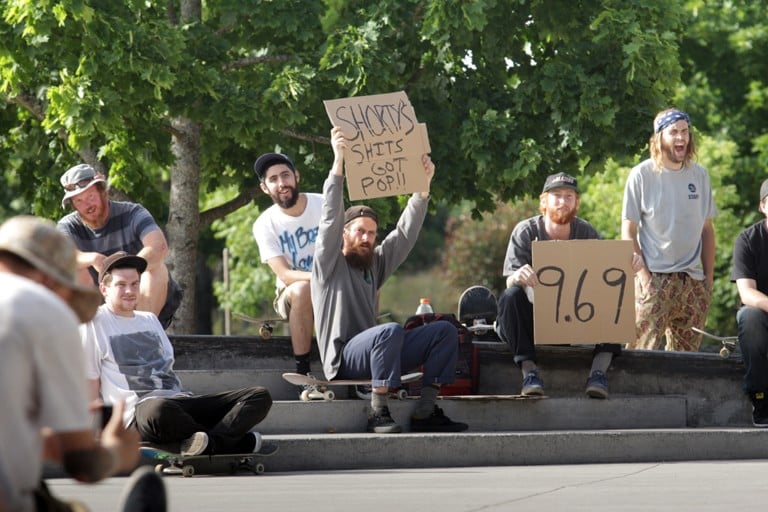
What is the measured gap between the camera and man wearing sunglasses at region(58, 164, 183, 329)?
1022 centimetres

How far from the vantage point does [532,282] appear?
1041 centimetres

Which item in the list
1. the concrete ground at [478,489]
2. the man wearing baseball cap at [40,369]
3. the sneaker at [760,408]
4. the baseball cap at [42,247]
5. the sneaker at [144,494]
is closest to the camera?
the man wearing baseball cap at [40,369]

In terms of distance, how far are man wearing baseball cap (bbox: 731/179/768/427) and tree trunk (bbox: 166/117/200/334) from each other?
8026 mm

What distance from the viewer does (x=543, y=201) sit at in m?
10.7

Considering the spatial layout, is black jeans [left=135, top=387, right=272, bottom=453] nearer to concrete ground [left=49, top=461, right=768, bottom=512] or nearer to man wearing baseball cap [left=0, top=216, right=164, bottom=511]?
concrete ground [left=49, top=461, right=768, bottom=512]

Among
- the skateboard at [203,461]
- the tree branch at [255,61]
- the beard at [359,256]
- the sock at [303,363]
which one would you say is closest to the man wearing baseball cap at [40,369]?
the skateboard at [203,461]

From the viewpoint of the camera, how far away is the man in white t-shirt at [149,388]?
848 cm

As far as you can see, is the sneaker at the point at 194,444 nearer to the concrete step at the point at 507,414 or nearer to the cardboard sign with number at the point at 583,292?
the concrete step at the point at 507,414

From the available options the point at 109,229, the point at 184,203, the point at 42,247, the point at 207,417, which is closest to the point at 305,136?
the point at 184,203

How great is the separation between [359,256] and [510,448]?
1.63 meters

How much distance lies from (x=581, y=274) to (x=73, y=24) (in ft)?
20.3

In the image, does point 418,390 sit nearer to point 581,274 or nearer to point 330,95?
point 581,274

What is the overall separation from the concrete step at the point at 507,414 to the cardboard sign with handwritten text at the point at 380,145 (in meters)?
1.55

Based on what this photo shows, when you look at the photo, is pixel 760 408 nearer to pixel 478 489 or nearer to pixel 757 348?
pixel 757 348
